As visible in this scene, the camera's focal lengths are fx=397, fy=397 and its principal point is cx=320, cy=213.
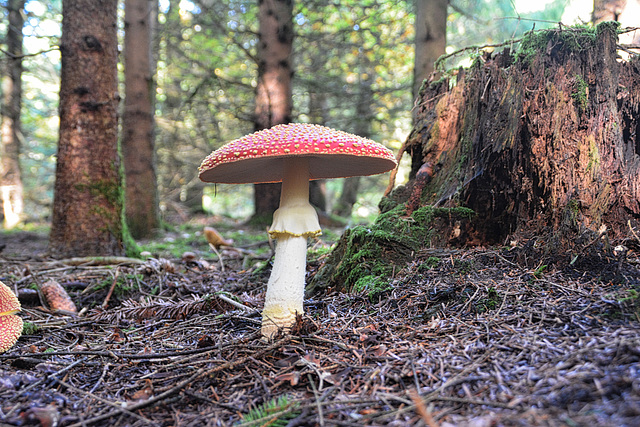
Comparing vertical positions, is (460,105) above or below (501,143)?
→ above

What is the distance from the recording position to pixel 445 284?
268cm

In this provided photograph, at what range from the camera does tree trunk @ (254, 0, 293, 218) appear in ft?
27.1

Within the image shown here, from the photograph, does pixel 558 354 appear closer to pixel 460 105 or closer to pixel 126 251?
pixel 460 105

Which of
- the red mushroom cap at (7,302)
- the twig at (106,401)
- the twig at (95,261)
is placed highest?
the red mushroom cap at (7,302)

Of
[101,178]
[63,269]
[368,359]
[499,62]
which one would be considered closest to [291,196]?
[368,359]

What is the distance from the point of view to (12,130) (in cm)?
1193

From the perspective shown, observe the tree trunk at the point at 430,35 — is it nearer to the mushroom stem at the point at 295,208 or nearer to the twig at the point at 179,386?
the mushroom stem at the point at 295,208

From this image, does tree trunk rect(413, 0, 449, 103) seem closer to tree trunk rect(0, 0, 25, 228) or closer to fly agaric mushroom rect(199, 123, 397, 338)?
fly agaric mushroom rect(199, 123, 397, 338)

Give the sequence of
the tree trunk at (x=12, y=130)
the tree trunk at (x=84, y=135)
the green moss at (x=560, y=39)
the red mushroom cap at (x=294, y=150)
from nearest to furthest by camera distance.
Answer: the red mushroom cap at (x=294, y=150) < the green moss at (x=560, y=39) < the tree trunk at (x=84, y=135) < the tree trunk at (x=12, y=130)

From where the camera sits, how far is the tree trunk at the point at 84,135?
15.4 feet

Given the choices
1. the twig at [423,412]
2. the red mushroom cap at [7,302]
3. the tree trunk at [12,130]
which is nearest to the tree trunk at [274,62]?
the red mushroom cap at [7,302]

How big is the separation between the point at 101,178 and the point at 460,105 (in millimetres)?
4161

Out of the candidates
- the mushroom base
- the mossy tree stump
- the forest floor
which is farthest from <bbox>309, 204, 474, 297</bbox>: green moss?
the mushroom base

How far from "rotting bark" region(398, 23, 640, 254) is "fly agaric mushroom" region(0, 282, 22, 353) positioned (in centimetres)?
321
